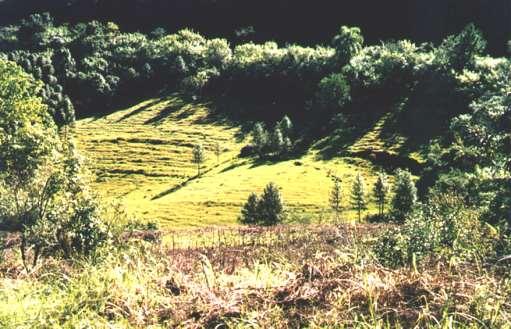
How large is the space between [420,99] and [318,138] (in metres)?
32.0

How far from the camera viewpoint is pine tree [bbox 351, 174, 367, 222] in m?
108

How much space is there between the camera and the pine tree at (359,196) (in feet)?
355

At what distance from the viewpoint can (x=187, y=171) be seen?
150m

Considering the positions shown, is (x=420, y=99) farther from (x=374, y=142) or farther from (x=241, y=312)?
(x=241, y=312)

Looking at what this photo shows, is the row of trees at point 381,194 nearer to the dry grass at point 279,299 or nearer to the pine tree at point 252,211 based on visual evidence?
the pine tree at point 252,211

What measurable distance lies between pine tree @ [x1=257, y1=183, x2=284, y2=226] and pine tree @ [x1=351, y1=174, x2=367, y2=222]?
1572 centimetres

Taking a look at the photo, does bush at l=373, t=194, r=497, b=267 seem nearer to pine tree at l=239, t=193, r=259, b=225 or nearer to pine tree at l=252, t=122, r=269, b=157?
pine tree at l=239, t=193, r=259, b=225

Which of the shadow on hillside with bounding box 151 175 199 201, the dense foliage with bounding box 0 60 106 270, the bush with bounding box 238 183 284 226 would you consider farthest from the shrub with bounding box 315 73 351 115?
the dense foliage with bounding box 0 60 106 270

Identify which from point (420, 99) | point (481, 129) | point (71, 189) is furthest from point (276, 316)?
point (420, 99)

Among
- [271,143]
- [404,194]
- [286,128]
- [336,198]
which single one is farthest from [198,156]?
[404,194]

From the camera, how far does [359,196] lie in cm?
10919

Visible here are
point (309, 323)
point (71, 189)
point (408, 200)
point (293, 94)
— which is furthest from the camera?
point (293, 94)

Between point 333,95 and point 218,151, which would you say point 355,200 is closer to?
point 218,151

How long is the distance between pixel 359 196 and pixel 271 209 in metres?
18.8
